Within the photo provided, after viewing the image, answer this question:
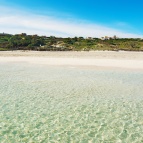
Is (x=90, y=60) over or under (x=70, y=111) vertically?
over

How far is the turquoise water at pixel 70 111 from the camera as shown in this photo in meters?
8.32

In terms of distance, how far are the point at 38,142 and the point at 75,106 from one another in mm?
4176

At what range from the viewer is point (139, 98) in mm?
13352

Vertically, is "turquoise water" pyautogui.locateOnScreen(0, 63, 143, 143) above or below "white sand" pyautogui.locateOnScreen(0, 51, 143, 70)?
below

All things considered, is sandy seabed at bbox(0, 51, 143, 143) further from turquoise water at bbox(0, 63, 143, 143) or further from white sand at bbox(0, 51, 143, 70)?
white sand at bbox(0, 51, 143, 70)

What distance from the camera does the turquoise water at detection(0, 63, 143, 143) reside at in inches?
328

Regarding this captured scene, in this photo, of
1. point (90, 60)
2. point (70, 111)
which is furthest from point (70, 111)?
point (90, 60)

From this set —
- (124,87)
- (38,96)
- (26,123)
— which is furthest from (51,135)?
(124,87)

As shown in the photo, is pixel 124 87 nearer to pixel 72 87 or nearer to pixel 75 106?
pixel 72 87

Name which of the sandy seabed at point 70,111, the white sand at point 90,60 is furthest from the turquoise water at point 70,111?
the white sand at point 90,60

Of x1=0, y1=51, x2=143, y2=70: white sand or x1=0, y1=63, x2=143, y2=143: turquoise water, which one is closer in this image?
x1=0, y1=63, x2=143, y2=143: turquoise water

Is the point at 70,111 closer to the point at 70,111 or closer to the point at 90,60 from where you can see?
the point at 70,111

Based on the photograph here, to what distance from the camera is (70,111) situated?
36.0ft

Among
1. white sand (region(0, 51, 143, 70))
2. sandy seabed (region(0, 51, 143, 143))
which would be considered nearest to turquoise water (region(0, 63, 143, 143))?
sandy seabed (region(0, 51, 143, 143))
